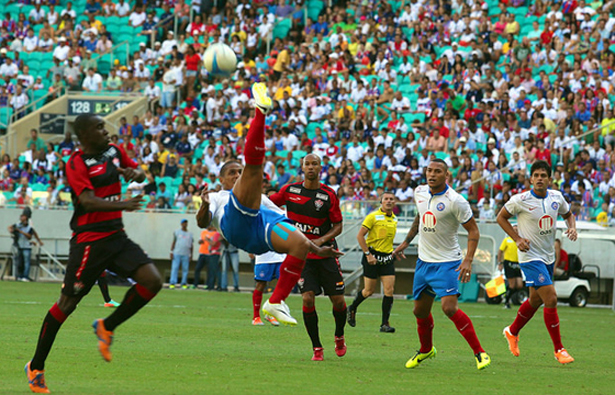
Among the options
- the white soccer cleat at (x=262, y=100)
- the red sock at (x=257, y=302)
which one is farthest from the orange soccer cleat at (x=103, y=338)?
the red sock at (x=257, y=302)

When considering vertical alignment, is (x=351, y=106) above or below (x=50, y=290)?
above

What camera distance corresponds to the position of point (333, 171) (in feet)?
92.4

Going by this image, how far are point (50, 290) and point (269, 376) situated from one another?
53.2 feet

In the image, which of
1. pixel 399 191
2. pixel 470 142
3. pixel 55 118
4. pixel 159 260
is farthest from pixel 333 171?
pixel 55 118

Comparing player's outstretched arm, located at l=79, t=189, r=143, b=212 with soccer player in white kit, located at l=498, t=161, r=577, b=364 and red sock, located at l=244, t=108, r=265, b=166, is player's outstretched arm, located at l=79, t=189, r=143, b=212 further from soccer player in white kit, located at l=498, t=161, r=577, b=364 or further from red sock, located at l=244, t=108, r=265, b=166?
soccer player in white kit, located at l=498, t=161, r=577, b=364

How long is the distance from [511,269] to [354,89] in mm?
11254

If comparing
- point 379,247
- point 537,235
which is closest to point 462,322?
point 537,235

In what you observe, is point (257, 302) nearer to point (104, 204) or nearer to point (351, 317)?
point (351, 317)

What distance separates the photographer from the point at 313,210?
11.5m

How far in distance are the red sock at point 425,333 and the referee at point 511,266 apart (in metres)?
11.8

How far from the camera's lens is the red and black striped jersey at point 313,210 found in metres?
11.5

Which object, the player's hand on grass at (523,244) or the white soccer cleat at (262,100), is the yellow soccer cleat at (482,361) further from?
the white soccer cleat at (262,100)

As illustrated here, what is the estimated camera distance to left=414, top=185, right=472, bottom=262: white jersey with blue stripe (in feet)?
34.4

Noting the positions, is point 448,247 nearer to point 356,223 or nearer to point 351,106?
point 356,223
